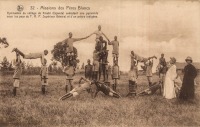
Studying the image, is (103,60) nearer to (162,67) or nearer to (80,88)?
(80,88)

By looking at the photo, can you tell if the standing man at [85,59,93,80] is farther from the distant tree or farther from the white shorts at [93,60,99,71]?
the distant tree

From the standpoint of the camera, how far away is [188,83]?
8.37m

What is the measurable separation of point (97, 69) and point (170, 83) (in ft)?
4.72

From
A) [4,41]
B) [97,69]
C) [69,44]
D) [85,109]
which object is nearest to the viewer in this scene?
[85,109]

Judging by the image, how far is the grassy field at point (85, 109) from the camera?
7973mm

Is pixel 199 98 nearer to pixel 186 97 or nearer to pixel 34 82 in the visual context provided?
pixel 186 97

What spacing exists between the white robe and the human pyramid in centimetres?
10

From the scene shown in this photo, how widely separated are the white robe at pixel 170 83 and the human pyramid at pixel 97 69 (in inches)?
3.8

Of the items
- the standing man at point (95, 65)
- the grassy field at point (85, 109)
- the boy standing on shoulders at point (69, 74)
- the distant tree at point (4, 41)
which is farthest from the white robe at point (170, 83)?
the distant tree at point (4, 41)

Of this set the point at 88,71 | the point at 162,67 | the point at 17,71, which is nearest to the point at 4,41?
the point at 17,71

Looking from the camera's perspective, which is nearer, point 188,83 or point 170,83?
point 188,83

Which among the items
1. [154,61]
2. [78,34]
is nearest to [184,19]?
[154,61]

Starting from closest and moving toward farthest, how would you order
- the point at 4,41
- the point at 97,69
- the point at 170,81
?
the point at 4,41
the point at 97,69
the point at 170,81

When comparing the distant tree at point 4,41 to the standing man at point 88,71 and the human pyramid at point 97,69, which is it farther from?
the standing man at point 88,71
